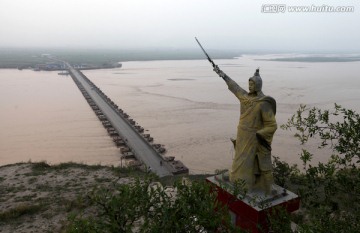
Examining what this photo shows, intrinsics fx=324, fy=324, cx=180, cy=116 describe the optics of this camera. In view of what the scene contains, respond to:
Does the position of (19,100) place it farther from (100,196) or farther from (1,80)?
(100,196)

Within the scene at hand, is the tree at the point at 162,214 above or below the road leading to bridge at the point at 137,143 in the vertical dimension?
above

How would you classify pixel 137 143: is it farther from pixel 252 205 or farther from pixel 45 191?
pixel 252 205

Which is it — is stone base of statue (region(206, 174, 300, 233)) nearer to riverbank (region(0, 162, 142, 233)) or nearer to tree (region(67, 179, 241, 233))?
tree (region(67, 179, 241, 233))

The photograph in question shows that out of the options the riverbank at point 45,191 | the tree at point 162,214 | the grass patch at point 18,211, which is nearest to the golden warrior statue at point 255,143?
the riverbank at point 45,191

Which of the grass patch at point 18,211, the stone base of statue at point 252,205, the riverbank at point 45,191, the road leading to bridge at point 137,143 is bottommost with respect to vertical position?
the road leading to bridge at point 137,143

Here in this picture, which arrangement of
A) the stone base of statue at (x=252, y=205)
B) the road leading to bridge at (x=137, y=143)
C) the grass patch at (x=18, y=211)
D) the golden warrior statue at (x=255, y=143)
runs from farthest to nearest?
the road leading to bridge at (x=137, y=143) → the grass patch at (x=18, y=211) → the golden warrior statue at (x=255, y=143) → the stone base of statue at (x=252, y=205)

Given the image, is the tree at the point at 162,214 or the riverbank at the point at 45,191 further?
the riverbank at the point at 45,191

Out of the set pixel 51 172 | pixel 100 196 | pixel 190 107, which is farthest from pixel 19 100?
pixel 100 196

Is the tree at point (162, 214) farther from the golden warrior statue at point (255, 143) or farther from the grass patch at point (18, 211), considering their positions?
the grass patch at point (18, 211)

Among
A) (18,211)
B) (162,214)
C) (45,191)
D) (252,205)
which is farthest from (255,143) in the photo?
(45,191)

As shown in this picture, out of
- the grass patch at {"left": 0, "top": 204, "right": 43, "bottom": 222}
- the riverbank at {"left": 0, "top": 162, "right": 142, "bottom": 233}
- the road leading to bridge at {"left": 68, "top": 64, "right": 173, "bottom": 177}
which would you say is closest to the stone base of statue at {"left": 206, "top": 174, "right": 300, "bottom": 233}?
the riverbank at {"left": 0, "top": 162, "right": 142, "bottom": 233}

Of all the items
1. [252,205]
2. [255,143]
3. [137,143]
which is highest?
[255,143]
